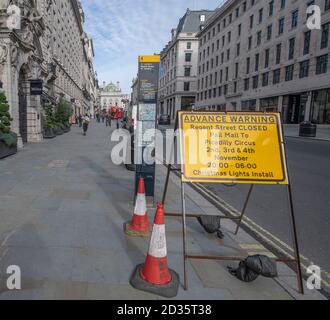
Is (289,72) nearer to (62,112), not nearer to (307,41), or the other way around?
(307,41)

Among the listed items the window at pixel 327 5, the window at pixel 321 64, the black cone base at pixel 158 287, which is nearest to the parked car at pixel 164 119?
the window at pixel 321 64

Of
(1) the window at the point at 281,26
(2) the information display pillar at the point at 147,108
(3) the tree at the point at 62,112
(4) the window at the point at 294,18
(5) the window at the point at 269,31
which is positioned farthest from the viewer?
(5) the window at the point at 269,31

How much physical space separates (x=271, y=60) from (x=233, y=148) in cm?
3939

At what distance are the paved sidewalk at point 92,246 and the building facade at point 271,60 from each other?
29.7m

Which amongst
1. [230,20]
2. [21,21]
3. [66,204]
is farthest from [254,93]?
[66,204]

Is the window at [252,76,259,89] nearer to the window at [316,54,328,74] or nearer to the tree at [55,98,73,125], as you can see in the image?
the window at [316,54,328,74]

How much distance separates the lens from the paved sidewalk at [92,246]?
2842 millimetres

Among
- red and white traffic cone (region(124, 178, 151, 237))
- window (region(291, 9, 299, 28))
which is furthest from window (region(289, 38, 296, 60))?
red and white traffic cone (region(124, 178, 151, 237))

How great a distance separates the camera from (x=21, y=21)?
13086 mm

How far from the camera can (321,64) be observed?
96.9 feet

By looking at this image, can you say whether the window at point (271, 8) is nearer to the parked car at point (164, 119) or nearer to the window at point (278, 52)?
the window at point (278, 52)

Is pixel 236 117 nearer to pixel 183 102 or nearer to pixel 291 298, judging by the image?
pixel 291 298

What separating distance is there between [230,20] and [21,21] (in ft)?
150

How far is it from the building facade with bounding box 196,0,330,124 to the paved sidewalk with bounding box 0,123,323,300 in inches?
1171
